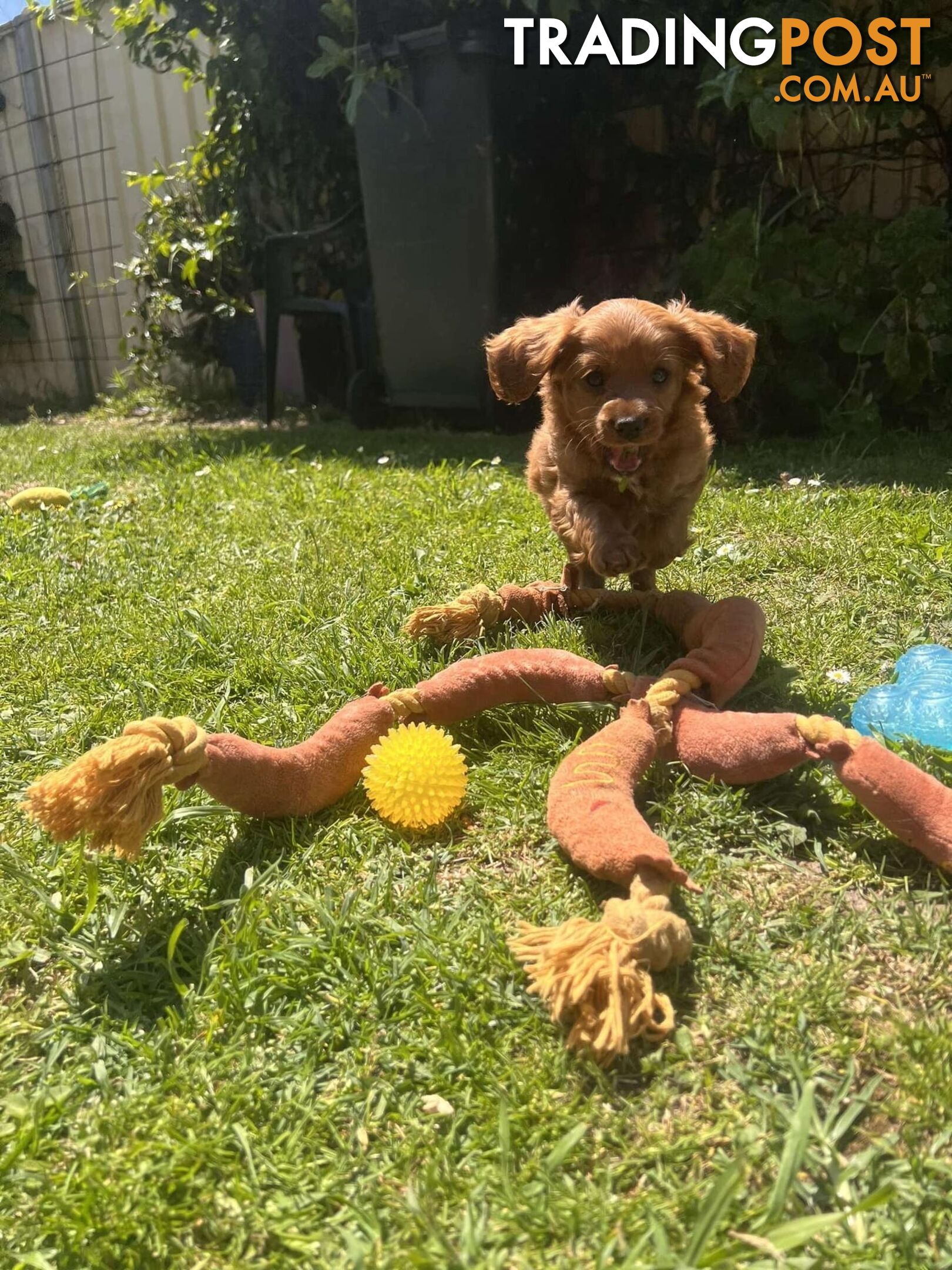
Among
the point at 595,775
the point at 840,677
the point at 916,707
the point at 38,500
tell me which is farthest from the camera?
the point at 38,500

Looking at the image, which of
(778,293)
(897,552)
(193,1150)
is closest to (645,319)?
(897,552)

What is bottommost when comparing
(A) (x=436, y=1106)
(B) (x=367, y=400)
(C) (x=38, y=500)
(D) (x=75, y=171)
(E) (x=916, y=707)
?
(A) (x=436, y=1106)

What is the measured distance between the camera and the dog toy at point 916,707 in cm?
154

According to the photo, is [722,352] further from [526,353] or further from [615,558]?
[615,558]

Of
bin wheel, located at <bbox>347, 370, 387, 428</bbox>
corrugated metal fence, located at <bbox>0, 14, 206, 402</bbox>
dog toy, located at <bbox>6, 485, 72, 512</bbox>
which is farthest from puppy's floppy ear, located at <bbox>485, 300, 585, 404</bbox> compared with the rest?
corrugated metal fence, located at <bbox>0, 14, 206, 402</bbox>

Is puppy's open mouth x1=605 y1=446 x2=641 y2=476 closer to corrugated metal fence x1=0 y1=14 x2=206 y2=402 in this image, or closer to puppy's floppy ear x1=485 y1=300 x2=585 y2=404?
puppy's floppy ear x1=485 y1=300 x2=585 y2=404

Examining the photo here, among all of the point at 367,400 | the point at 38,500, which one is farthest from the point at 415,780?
Result: the point at 367,400

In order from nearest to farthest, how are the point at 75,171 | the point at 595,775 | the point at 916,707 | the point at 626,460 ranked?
the point at 595,775 → the point at 916,707 → the point at 626,460 → the point at 75,171

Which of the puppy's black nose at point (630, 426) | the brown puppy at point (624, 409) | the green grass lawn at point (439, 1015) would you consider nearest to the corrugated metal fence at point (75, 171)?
the brown puppy at point (624, 409)

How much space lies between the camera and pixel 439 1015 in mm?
1106

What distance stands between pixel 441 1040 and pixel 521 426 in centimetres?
416

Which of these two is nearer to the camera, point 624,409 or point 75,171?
point 624,409

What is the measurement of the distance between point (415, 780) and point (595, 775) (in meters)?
0.27

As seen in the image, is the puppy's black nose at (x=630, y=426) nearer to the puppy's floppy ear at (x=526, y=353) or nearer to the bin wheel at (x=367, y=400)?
the puppy's floppy ear at (x=526, y=353)
